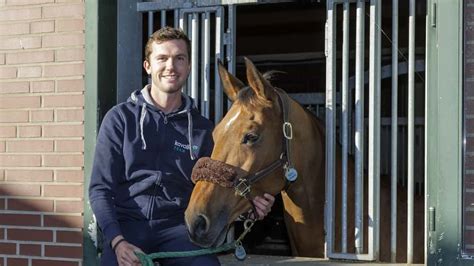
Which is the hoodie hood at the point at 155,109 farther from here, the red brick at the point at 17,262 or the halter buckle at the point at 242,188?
the red brick at the point at 17,262

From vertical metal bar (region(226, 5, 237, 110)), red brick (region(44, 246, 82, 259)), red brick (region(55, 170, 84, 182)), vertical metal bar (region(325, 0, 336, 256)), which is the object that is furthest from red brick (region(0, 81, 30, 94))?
vertical metal bar (region(325, 0, 336, 256))

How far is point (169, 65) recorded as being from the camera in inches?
120

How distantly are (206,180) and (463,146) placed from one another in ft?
3.80

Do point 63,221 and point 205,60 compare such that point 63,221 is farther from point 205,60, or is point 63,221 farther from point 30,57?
point 205,60

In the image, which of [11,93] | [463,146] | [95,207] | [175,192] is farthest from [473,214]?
[11,93]

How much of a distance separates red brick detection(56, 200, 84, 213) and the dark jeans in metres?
0.90

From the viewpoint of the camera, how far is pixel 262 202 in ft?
10.7

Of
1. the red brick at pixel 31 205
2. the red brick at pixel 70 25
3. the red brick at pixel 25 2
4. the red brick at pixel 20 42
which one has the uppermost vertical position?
the red brick at pixel 25 2

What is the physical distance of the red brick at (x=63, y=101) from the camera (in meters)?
3.89

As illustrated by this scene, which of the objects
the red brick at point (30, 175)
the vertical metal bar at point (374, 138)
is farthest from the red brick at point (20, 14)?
the vertical metal bar at point (374, 138)

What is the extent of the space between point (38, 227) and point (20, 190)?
240mm

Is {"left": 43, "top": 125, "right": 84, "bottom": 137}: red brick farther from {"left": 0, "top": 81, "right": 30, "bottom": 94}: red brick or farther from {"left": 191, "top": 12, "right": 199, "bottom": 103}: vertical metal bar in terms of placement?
{"left": 191, "top": 12, "right": 199, "bottom": 103}: vertical metal bar

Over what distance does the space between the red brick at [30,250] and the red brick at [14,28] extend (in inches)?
47.7

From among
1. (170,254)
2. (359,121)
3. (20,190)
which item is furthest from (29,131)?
(359,121)
